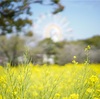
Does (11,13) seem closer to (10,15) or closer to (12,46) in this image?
(10,15)

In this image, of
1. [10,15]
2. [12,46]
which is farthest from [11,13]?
[12,46]

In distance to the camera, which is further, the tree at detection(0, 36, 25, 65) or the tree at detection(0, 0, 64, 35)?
the tree at detection(0, 36, 25, 65)

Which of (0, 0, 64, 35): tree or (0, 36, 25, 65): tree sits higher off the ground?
(0, 0, 64, 35): tree

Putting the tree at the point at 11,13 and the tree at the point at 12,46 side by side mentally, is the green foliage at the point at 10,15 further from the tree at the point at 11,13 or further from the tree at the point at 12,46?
the tree at the point at 12,46

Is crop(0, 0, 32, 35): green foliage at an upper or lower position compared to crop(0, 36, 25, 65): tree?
upper

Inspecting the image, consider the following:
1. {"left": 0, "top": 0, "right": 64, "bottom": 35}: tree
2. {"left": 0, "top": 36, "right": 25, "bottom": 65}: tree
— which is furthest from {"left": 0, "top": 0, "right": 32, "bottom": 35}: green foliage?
{"left": 0, "top": 36, "right": 25, "bottom": 65}: tree

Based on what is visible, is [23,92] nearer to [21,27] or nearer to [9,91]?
[9,91]

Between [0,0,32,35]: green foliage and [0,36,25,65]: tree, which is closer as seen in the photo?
[0,0,32,35]: green foliage

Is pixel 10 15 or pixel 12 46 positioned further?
pixel 12 46

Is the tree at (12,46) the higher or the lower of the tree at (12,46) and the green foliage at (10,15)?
the lower

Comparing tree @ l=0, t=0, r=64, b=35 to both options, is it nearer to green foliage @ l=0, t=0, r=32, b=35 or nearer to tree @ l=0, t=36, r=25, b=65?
green foliage @ l=0, t=0, r=32, b=35

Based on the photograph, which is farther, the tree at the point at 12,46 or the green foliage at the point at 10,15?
the tree at the point at 12,46

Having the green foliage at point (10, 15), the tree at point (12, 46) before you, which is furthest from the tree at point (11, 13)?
the tree at point (12, 46)

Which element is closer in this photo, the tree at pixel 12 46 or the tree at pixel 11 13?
the tree at pixel 11 13
